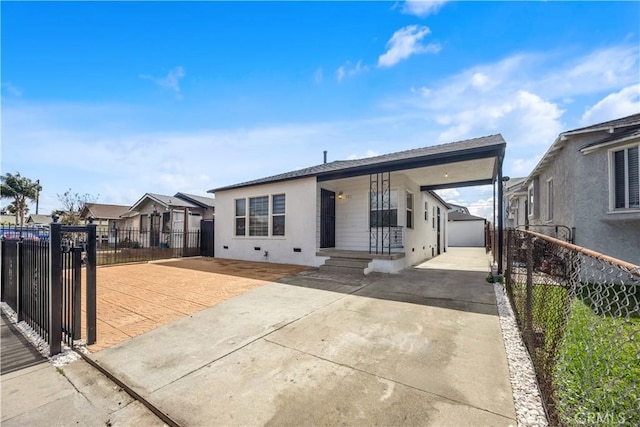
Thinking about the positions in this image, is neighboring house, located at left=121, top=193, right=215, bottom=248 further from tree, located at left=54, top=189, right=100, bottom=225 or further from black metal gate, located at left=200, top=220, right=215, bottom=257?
Result: tree, located at left=54, top=189, right=100, bottom=225

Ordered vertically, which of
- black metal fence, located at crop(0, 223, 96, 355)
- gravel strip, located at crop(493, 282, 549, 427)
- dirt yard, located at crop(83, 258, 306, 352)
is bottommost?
dirt yard, located at crop(83, 258, 306, 352)

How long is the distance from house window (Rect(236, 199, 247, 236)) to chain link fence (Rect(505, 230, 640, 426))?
1042 centimetres

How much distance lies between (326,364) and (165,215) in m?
17.6

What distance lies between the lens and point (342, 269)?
8711 mm

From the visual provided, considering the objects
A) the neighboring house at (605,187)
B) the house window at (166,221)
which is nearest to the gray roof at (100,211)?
the house window at (166,221)

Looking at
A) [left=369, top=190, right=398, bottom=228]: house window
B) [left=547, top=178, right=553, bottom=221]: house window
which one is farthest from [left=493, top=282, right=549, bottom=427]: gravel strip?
[left=547, top=178, right=553, bottom=221]: house window

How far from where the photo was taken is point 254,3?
7.16 m

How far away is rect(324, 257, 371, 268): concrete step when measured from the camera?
28.1 ft

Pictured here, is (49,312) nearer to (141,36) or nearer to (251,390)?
→ (251,390)

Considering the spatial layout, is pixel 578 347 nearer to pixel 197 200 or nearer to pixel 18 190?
pixel 197 200

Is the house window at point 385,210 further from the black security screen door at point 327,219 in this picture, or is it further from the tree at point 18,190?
the tree at point 18,190

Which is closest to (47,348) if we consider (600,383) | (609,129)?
(600,383)

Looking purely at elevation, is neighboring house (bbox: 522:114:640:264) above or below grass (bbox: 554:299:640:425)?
above

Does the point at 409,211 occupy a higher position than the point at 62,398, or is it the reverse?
the point at 409,211
